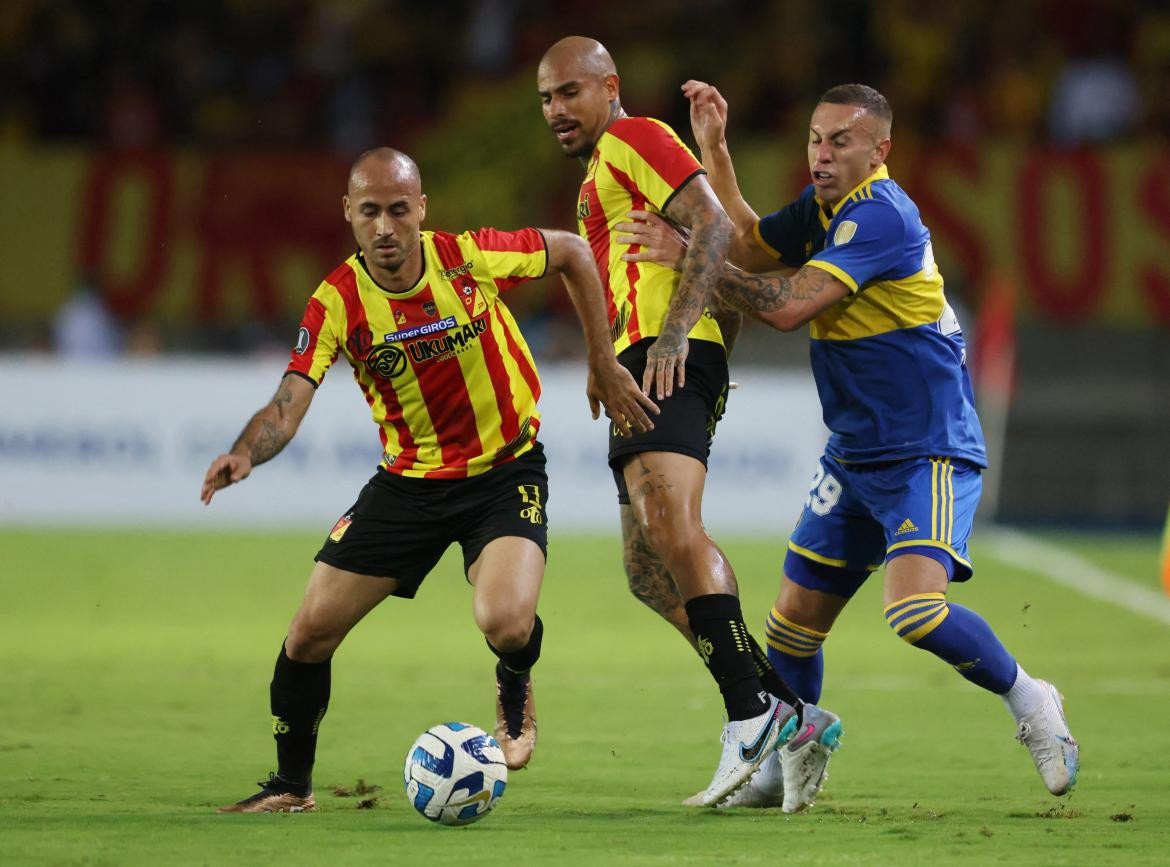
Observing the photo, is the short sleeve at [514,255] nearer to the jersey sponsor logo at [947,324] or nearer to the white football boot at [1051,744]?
the jersey sponsor logo at [947,324]

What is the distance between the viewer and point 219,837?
5164mm

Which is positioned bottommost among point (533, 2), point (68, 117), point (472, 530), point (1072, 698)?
point (1072, 698)

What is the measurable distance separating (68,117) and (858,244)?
1427 cm

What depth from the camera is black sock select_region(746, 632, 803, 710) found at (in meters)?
5.92

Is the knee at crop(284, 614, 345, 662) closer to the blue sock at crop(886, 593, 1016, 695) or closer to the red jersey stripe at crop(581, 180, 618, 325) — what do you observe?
the red jersey stripe at crop(581, 180, 618, 325)

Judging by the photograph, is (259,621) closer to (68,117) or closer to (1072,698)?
(1072,698)

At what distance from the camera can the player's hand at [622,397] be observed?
595 cm

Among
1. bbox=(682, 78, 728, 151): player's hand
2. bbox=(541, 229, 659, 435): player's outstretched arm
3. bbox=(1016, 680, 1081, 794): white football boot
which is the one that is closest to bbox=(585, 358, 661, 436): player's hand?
bbox=(541, 229, 659, 435): player's outstretched arm

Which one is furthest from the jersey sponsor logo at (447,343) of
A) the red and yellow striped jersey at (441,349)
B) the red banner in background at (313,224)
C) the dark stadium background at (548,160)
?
the red banner in background at (313,224)

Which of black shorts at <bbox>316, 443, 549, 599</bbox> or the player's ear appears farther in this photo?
the player's ear

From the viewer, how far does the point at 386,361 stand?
6.07 meters

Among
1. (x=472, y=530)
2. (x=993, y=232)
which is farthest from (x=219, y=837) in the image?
(x=993, y=232)

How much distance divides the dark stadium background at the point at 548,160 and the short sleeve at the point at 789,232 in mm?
10942

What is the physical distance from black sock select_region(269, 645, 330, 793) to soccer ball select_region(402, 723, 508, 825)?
0.57 metres
